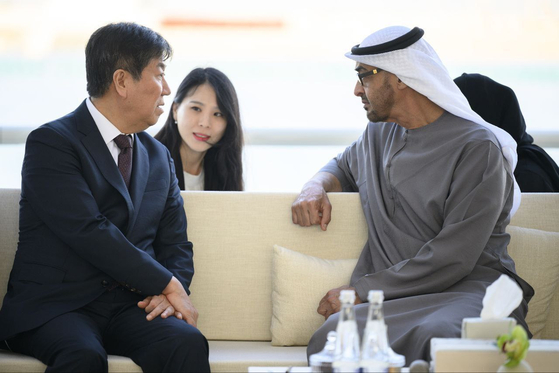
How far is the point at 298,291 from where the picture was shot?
9.65 ft

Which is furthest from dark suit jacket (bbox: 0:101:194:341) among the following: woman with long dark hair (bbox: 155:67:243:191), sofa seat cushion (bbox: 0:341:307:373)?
woman with long dark hair (bbox: 155:67:243:191)

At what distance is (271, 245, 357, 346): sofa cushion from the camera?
9.57ft

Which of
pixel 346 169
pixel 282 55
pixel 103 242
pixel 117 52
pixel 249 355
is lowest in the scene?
pixel 249 355

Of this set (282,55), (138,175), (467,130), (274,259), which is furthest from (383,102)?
(282,55)

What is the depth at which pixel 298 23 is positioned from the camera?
530 centimetres

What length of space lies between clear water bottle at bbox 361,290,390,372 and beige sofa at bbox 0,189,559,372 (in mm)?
985

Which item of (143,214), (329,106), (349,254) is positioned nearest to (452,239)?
(349,254)

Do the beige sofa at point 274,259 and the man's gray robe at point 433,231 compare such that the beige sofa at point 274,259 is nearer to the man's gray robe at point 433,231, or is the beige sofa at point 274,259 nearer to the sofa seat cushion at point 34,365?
the man's gray robe at point 433,231

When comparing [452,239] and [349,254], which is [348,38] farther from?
[452,239]

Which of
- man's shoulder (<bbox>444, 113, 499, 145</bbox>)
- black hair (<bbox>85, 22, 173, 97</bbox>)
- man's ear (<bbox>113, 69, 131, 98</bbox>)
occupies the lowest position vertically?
man's shoulder (<bbox>444, 113, 499, 145</bbox>)

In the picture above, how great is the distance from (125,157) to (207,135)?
119cm

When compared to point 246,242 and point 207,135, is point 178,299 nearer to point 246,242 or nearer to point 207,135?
point 246,242

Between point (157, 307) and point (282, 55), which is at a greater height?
point (282, 55)

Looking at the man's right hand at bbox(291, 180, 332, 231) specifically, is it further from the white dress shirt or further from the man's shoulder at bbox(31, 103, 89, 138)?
the man's shoulder at bbox(31, 103, 89, 138)
